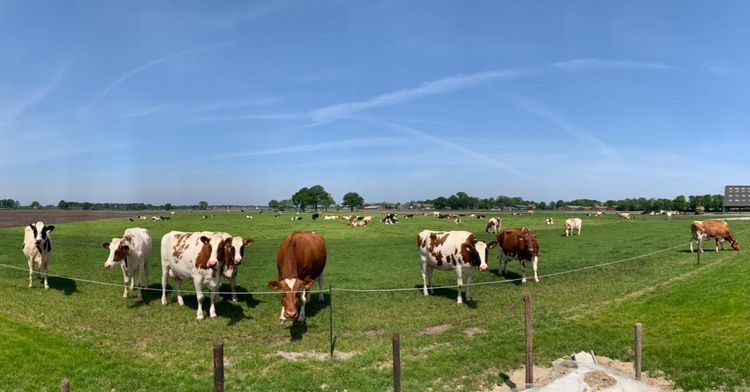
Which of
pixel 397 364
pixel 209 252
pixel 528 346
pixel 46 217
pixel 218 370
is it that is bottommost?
pixel 528 346

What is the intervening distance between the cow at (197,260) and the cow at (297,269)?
1901mm

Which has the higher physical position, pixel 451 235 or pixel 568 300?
pixel 451 235

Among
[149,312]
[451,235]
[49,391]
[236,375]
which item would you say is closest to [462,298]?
[451,235]

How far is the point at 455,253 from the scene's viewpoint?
50.5 ft

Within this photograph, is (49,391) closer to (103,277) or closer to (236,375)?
(236,375)

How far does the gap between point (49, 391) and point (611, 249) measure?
32166 millimetres

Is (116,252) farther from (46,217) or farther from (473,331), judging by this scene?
(46,217)

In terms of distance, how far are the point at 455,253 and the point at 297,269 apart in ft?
19.7

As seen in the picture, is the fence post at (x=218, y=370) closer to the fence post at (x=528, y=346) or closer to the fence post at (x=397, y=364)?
the fence post at (x=397, y=364)

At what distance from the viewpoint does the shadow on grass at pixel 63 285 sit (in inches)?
616

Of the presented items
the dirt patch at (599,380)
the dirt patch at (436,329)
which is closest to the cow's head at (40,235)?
the dirt patch at (436,329)

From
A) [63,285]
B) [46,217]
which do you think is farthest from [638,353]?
[46,217]

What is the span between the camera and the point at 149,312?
43.6 feet

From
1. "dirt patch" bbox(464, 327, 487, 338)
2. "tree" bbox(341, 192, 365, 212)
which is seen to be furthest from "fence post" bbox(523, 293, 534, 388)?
"tree" bbox(341, 192, 365, 212)
